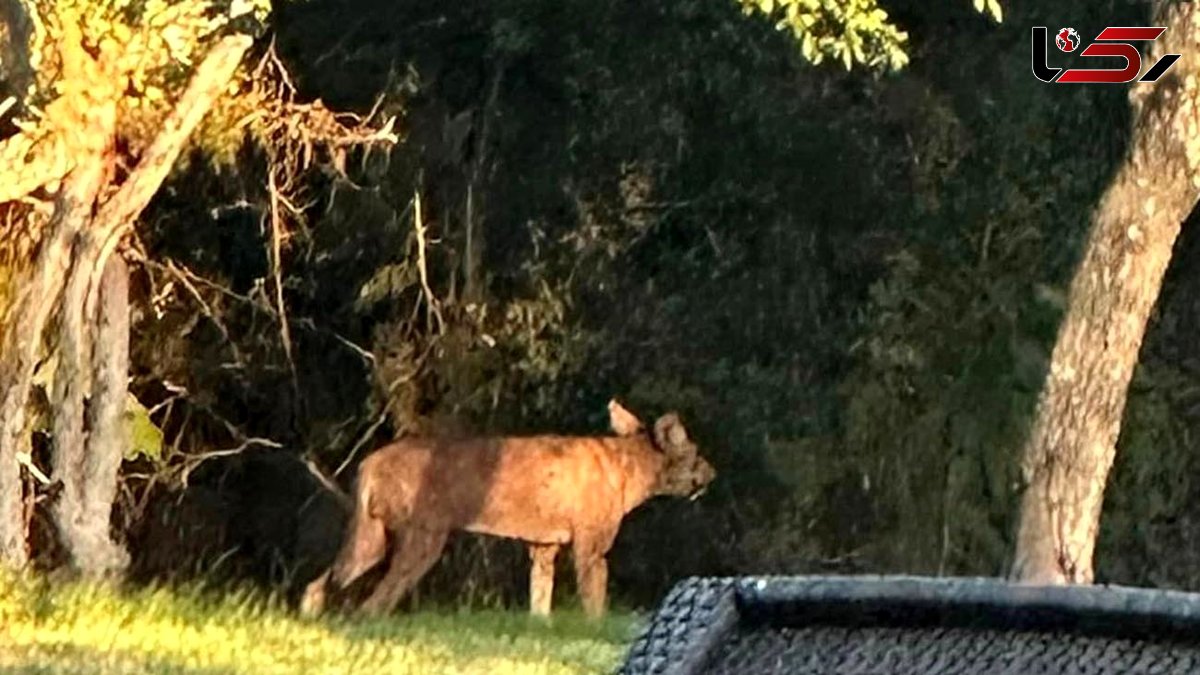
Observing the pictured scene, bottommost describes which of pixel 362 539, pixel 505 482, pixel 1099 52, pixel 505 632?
pixel 505 632

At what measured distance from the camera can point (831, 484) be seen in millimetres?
4273

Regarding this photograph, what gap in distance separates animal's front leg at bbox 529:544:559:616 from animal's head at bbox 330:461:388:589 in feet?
0.92

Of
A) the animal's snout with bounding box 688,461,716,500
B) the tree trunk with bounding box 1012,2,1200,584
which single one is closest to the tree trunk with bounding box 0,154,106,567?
the animal's snout with bounding box 688,461,716,500

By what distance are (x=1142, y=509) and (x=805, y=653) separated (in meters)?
3.75

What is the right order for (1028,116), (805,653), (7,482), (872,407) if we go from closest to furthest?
(805,653) < (7,482) < (1028,116) < (872,407)

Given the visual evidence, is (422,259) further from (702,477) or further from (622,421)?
(702,477)

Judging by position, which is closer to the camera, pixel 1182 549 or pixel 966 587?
pixel 966 587

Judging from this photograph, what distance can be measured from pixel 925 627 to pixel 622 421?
3387 millimetres

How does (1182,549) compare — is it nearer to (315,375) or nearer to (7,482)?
(315,375)

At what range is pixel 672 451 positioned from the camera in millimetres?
4066

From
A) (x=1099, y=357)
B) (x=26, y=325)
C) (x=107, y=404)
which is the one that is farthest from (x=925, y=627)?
(x=107, y=404)

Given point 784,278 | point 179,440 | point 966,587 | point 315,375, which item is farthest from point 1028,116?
point 966,587

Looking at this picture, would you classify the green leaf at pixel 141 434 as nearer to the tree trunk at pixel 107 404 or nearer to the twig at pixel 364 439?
the tree trunk at pixel 107 404

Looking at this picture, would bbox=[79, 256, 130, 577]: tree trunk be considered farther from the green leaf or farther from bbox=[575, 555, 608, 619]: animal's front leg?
bbox=[575, 555, 608, 619]: animal's front leg
